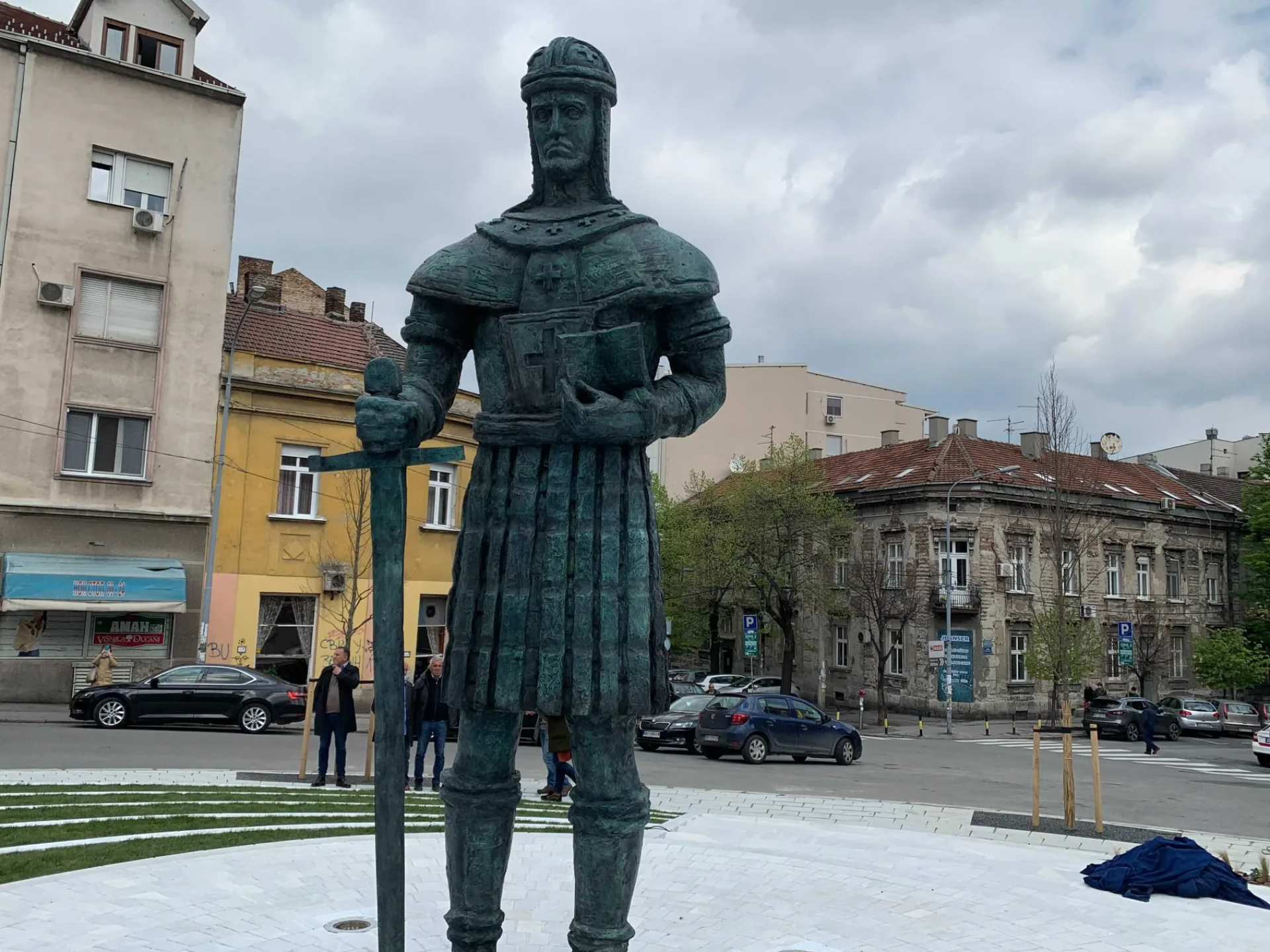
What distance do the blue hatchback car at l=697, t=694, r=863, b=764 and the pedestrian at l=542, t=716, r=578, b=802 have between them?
7992 millimetres

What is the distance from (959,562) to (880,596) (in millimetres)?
4426

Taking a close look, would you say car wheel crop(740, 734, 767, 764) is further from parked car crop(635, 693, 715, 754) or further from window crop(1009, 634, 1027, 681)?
window crop(1009, 634, 1027, 681)

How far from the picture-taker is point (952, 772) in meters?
19.4

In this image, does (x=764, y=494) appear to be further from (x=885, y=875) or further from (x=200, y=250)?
(x=885, y=875)

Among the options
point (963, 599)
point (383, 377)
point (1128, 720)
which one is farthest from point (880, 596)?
point (383, 377)

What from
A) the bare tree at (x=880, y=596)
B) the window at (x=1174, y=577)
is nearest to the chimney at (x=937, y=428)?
the bare tree at (x=880, y=596)

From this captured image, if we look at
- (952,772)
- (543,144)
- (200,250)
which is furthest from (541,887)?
(200,250)

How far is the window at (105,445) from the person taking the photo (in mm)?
23656

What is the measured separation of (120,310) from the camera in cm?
2436

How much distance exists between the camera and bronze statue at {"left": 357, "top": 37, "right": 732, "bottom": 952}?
4.09 metres

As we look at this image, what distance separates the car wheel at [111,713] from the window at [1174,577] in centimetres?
3841

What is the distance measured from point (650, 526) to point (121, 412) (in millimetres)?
23055

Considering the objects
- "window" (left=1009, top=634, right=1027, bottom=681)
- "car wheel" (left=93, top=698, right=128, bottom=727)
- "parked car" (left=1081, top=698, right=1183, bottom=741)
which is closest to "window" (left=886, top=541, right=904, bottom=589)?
"window" (left=1009, top=634, right=1027, bottom=681)

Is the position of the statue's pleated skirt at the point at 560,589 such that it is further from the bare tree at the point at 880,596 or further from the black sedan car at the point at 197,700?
the bare tree at the point at 880,596
